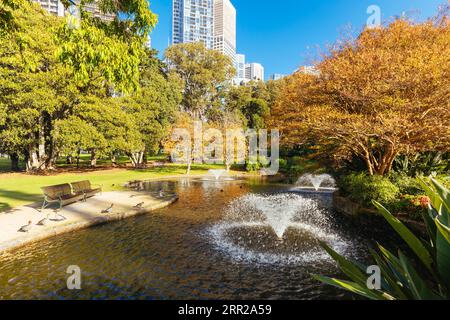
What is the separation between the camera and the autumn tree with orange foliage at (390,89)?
35.8 feet

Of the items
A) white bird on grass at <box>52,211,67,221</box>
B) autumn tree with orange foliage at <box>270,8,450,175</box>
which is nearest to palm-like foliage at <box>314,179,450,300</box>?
autumn tree with orange foliage at <box>270,8,450,175</box>

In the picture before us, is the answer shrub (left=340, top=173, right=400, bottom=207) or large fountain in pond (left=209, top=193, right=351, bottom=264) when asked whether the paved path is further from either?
shrub (left=340, top=173, right=400, bottom=207)

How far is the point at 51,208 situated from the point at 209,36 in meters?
209

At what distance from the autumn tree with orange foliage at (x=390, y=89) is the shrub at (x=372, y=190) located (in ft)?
4.80

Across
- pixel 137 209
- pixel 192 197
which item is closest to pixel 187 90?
pixel 192 197

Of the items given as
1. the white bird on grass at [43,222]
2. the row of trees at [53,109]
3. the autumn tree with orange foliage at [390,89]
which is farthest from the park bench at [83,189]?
the autumn tree with orange foliage at [390,89]

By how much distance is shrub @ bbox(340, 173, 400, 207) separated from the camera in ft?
39.0

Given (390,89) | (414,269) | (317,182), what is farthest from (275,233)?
(317,182)

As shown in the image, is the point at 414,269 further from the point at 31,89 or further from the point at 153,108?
the point at 153,108

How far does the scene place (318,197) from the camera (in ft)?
64.9

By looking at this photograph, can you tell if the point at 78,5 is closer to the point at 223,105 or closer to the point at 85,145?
the point at 85,145

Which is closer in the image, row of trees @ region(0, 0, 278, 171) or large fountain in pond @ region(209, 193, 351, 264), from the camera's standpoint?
row of trees @ region(0, 0, 278, 171)

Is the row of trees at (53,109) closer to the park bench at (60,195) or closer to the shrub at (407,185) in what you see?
the park bench at (60,195)

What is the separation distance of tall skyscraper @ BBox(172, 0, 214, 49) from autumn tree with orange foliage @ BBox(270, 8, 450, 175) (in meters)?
195
